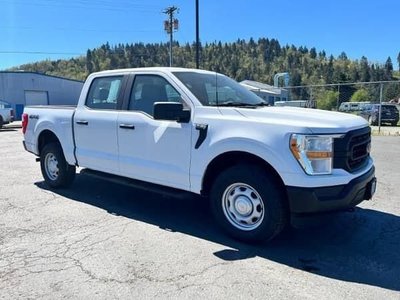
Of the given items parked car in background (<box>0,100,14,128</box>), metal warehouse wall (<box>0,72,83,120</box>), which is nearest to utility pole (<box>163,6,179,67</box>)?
metal warehouse wall (<box>0,72,83,120</box>)

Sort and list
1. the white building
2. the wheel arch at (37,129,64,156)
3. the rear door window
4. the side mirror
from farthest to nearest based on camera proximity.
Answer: the white building → the wheel arch at (37,129,64,156) → the rear door window → the side mirror

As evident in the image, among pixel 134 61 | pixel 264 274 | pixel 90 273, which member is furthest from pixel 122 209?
pixel 134 61

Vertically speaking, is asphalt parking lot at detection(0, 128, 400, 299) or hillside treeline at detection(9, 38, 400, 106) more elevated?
hillside treeline at detection(9, 38, 400, 106)

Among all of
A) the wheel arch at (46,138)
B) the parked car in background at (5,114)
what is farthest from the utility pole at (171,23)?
the wheel arch at (46,138)

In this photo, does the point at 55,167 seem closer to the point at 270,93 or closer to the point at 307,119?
the point at 307,119

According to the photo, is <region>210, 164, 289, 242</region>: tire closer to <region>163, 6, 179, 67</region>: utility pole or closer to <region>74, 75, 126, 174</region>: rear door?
<region>74, 75, 126, 174</region>: rear door

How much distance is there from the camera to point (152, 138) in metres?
5.20

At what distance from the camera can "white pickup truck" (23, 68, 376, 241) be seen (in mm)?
4066

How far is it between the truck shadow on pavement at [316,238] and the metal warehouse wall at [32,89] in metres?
35.7

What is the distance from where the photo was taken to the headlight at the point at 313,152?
4016mm

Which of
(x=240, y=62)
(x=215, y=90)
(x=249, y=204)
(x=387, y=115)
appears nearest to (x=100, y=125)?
(x=215, y=90)

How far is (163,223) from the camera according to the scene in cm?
528

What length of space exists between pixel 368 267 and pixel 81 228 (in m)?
3.31

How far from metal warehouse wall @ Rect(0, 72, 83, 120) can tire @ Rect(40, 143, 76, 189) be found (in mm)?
33696
